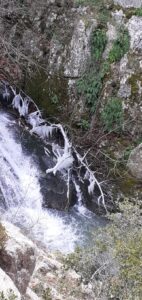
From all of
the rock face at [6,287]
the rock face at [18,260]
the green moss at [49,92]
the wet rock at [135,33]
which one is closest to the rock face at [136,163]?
the green moss at [49,92]

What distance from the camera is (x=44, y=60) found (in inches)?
444

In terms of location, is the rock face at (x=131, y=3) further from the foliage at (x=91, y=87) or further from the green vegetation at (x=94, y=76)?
the foliage at (x=91, y=87)

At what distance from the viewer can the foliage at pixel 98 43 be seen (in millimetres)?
10586

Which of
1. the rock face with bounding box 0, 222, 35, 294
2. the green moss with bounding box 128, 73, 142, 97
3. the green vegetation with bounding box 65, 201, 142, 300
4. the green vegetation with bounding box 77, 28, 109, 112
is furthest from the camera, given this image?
the green vegetation with bounding box 77, 28, 109, 112

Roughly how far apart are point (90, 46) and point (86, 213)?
12.8 feet

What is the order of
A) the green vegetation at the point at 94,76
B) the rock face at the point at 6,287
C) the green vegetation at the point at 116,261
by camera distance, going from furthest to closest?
Result: the green vegetation at the point at 94,76
the green vegetation at the point at 116,261
the rock face at the point at 6,287

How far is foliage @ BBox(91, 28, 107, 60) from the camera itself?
34.7ft

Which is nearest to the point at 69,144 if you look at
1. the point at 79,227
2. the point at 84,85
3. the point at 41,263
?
the point at 84,85

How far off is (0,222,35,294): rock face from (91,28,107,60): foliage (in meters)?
6.64

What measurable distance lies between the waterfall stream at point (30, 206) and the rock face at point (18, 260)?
3.16 m

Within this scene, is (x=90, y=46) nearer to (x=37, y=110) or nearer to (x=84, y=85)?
(x=84, y=85)

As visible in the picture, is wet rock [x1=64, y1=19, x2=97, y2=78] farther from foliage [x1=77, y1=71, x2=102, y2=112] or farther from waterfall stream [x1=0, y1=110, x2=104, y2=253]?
waterfall stream [x1=0, y1=110, x2=104, y2=253]

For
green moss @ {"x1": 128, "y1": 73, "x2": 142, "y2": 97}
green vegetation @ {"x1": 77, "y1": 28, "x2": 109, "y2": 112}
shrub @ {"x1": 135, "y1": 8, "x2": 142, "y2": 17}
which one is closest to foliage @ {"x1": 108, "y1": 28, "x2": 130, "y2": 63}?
green vegetation @ {"x1": 77, "y1": 28, "x2": 109, "y2": 112}

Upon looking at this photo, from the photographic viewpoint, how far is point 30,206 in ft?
29.7
